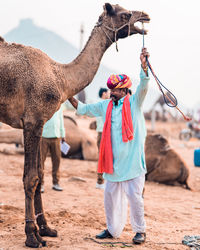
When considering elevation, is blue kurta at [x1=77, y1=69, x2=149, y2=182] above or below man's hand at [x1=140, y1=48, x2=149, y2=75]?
below

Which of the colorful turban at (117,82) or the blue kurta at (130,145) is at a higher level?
the colorful turban at (117,82)

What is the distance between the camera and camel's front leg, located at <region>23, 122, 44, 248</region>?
438 cm

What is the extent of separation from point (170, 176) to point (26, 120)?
574cm

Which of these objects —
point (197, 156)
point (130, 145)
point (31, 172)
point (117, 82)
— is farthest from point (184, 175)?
point (31, 172)

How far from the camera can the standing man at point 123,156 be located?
15.3 feet

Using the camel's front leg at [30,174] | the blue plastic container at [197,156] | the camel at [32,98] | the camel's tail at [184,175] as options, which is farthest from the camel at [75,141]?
the camel's front leg at [30,174]

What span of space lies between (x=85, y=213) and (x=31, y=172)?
1.90m

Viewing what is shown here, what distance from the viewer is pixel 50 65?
15.4ft

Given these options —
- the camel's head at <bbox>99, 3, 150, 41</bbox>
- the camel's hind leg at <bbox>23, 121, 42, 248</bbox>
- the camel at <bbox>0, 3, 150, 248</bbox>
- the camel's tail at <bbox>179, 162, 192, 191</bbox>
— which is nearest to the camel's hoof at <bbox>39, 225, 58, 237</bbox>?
the camel at <bbox>0, 3, 150, 248</bbox>

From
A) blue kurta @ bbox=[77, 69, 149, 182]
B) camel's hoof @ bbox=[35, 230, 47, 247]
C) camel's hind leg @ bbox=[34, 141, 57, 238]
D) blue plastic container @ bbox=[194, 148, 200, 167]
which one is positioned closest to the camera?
camel's hoof @ bbox=[35, 230, 47, 247]

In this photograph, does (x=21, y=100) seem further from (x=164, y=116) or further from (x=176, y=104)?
(x=164, y=116)

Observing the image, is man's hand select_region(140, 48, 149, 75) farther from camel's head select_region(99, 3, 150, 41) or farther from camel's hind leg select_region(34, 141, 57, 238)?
camel's hind leg select_region(34, 141, 57, 238)

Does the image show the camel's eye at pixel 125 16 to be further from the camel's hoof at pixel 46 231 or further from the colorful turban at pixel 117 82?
the camel's hoof at pixel 46 231

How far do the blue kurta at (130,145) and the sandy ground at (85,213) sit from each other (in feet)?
2.96
